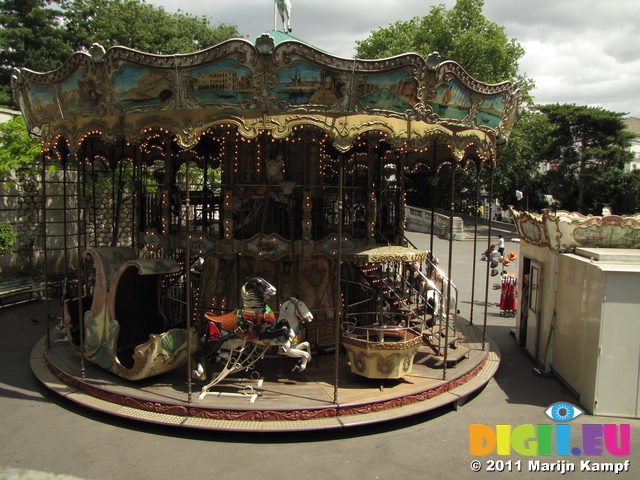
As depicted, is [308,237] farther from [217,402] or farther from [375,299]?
[217,402]

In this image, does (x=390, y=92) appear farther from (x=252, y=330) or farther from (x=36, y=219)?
(x=36, y=219)

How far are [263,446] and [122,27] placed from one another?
95.8 ft

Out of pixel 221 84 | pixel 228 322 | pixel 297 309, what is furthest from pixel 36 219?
pixel 297 309

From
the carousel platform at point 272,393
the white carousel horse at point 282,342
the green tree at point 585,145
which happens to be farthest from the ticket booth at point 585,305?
the green tree at point 585,145

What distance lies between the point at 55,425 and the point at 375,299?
627cm

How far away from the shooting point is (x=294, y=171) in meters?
10.1

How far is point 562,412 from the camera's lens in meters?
7.96

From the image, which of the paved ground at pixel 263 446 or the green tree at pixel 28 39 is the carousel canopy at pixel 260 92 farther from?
the green tree at pixel 28 39

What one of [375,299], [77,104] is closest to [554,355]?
[375,299]

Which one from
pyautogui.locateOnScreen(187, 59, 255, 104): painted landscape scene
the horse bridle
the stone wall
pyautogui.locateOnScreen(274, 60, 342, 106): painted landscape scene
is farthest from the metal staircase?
the stone wall

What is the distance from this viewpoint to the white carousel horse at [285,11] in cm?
993

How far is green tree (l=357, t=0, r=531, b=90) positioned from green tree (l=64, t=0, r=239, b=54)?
1574 cm

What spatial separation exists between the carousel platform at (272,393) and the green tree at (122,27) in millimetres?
23929

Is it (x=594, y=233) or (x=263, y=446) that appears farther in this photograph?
(x=594, y=233)
